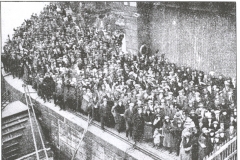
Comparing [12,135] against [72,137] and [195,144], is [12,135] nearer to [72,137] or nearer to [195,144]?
[72,137]

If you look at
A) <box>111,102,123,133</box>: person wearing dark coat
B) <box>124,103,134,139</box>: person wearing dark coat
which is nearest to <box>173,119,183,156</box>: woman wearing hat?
<box>124,103,134,139</box>: person wearing dark coat

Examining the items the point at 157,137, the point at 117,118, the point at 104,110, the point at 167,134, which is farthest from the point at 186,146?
the point at 104,110

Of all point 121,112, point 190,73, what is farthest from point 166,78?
point 121,112

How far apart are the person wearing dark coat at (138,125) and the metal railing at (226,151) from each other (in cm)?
240

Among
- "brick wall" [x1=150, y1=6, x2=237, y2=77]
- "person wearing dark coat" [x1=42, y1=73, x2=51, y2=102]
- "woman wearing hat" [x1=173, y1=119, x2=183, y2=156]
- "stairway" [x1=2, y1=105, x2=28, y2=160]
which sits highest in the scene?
"brick wall" [x1=150, y1=6, x2=237, y2=77]

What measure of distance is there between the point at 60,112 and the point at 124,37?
6753mm

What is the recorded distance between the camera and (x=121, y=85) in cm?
1226

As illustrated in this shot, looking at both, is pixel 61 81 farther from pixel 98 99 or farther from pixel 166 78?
pixel 166 78

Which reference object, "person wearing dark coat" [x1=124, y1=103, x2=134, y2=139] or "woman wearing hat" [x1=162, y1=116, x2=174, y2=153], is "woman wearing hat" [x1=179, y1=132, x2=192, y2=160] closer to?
"woman wearing hat" [x1=162, y1=116, x2=174, y2=153]

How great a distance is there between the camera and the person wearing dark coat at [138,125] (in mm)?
10258

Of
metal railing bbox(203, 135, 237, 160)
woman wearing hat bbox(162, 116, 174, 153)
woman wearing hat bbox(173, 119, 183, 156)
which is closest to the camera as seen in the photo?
metal railing bbox(203, 135, 237, 160)

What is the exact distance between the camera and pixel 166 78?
40.4 feet

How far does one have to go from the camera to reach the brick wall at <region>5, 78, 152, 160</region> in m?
10.8

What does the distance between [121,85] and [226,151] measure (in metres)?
4.91
